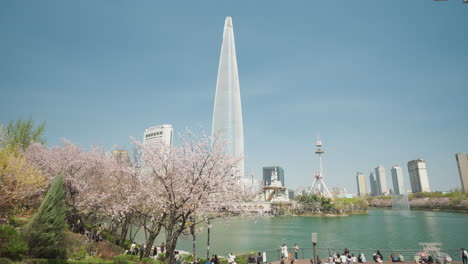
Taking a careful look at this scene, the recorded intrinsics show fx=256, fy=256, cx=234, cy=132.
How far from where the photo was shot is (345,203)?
10956cm

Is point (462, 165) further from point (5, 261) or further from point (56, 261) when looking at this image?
point (5, 261)

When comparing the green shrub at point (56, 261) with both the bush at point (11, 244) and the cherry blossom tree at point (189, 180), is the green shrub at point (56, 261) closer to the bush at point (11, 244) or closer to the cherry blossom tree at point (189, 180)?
the bush at point (11, 244)

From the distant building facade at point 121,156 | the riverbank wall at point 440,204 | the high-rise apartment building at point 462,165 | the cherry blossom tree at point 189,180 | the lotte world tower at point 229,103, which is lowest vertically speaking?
the riverbank wall at point 440,204

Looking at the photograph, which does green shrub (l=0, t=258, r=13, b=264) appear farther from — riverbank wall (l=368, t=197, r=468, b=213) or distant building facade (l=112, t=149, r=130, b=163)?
riverbank wall (l=368, t=197, r=468, b=213)

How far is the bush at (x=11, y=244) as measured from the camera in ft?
38.5

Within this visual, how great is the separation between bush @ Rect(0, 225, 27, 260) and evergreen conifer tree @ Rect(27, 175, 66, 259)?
0.35 metres

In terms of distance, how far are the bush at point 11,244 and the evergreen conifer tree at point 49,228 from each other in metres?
0.35

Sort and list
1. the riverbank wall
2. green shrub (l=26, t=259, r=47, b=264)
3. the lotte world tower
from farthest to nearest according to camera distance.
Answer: the lotte world tower < the riverbank wall < green shrub (l=26, t=259, r=47, b=264)

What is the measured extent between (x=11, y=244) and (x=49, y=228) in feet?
5.08

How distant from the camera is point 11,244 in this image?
12.0m

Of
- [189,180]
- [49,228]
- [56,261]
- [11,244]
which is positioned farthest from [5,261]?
[189,180]

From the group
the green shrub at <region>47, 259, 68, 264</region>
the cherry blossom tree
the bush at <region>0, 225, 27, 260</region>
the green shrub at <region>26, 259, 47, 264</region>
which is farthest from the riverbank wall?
the bush at <region>0, 225, 27, 260</region>

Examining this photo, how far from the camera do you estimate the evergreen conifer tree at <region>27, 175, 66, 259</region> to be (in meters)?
12.4

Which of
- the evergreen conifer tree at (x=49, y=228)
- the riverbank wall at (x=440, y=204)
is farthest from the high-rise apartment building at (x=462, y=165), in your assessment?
the evergreen conifer tree at (x=49, y=228)
